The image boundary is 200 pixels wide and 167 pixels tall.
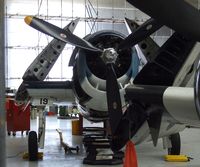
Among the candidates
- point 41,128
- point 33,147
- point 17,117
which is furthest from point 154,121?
point 17,117

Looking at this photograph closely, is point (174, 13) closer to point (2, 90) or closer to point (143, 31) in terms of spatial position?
point (143, 31)

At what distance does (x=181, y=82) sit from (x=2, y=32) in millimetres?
2074

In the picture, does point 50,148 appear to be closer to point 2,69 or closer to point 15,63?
point 2,69

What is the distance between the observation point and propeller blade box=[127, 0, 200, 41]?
10.4 ft

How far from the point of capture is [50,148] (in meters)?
9.70

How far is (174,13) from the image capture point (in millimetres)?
3248

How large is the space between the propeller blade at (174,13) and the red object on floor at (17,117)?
952 centimetres

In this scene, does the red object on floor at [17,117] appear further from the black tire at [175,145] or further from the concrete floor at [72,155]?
the black tire at [175,145]

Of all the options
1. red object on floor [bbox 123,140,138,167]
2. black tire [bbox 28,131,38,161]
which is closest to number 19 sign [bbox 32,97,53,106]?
black tire [bbox 28,131,38,161]

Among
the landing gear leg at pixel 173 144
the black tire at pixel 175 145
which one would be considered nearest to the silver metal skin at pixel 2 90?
the landing gear leg at pixel 173 144

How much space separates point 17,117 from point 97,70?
6.12 m

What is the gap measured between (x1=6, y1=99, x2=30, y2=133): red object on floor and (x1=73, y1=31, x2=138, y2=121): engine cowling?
5644 mm

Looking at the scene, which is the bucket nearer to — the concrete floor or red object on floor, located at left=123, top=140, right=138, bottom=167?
the concrete floor

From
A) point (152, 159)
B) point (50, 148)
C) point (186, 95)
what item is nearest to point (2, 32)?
point (186, 95)
